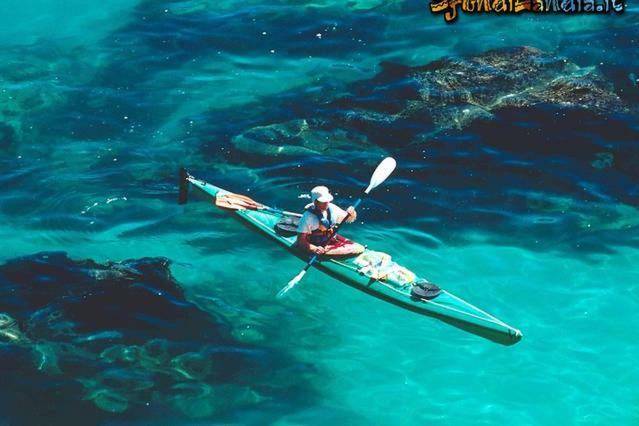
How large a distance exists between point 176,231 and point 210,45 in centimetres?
710

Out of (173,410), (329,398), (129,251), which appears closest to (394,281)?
(329,398)

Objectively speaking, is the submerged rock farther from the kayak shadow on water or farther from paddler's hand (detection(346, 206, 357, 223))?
the kayak shadow on water

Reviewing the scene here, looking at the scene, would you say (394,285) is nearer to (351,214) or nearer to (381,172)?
(351,214)

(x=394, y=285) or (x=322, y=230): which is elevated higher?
(x=322, y=230)

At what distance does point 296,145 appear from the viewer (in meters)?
17.2

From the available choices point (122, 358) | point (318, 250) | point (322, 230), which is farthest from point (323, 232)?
point (122, 358)

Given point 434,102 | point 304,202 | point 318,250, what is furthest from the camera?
point 434,102

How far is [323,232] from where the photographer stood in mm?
13484

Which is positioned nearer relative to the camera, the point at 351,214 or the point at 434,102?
the point at 351,214

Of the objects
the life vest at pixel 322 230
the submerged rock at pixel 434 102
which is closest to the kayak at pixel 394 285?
the life vest at pixel 322 230

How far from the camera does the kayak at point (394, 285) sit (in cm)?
1262

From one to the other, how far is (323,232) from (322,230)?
5 cm

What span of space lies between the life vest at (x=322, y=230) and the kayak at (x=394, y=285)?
258 mm

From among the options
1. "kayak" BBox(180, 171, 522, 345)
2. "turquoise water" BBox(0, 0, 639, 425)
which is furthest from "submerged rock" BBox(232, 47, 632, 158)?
"kayak" BBox(180, 171, 522, 345)
